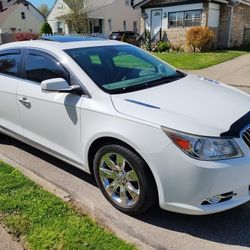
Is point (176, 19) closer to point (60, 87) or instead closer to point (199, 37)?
point (199, 37)

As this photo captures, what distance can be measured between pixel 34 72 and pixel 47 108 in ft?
2.02

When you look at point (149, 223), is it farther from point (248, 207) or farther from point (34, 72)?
point (34, 72)

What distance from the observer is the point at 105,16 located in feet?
135

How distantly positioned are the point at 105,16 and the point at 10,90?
3858 cm

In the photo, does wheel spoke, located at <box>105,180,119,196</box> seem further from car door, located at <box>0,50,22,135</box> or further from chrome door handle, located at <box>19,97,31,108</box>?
car door, located at <box>0,50,22,135</box>

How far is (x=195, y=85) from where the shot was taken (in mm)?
3951

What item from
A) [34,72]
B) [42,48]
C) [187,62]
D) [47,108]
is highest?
[42,48]

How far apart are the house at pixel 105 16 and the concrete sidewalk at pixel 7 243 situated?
39.0 m

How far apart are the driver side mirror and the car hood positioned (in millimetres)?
443

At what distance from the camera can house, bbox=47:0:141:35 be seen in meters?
40.5

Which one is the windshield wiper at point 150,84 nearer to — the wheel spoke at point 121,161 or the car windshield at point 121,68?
the car windshield at point 121,68

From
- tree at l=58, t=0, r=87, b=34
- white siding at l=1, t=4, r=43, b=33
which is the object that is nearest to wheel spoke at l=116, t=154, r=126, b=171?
tree at l=58, t=0, r=87, b=34

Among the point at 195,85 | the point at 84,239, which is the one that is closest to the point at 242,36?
the point at 195,85

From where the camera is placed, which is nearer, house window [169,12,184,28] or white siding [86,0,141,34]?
house window [169,12,184,28]
